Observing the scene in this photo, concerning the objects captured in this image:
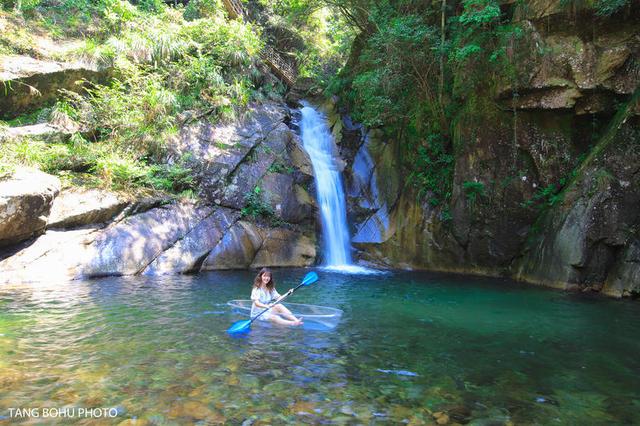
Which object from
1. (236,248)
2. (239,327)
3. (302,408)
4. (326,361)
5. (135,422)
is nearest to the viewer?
(135,422)

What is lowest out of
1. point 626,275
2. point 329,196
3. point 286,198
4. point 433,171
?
point 626,275

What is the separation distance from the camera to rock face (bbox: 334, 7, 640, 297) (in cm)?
973

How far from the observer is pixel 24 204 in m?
9.34

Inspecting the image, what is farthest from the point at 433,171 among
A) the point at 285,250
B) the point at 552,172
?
the point at 285,250

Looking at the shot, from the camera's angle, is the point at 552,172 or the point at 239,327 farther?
the point at 552,172

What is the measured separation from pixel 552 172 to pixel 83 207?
1241 cm

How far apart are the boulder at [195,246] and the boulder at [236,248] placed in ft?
0.55

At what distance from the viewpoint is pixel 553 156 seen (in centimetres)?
1138

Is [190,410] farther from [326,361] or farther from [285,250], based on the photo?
[285,250]

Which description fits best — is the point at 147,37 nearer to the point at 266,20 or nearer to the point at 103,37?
the point at 103,37

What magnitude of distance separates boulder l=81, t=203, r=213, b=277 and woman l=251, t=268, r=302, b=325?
17.5 feet

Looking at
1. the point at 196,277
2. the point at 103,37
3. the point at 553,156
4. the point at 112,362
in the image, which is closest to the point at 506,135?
the point at 553,156

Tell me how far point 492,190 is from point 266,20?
16697 mm

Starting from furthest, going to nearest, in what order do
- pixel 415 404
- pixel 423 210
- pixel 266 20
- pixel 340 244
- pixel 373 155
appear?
pixel 266 20 → pixel 373 155 → pixel 340 244 → pixel 423 210 → pixel 415 404
